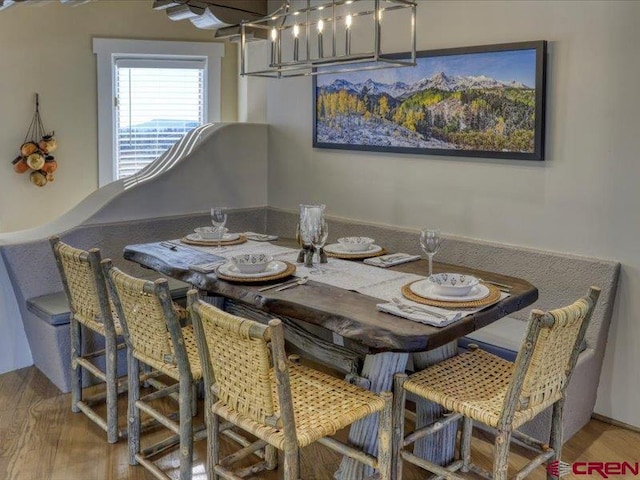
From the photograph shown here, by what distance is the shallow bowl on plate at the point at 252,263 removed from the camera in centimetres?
268

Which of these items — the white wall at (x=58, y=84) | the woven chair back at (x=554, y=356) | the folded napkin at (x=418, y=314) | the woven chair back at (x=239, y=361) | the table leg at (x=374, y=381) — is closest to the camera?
the woven chair back at (x=239, y=361)

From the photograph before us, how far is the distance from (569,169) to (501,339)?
0.87m

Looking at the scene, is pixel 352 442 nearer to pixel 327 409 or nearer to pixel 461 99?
pixel 327 409

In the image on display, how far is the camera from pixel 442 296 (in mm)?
2369

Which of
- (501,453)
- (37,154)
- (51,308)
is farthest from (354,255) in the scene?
(37,154)

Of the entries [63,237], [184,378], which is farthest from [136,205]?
[184,378]

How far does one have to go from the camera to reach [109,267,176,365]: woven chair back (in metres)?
2.39

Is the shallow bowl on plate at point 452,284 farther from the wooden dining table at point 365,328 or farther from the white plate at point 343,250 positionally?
the white plate at point 343,250

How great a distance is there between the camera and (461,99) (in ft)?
11.4

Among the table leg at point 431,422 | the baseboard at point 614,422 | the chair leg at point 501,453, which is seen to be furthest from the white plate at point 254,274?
the baseboard at point 614,422

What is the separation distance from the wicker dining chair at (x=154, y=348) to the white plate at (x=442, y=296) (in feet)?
2.86

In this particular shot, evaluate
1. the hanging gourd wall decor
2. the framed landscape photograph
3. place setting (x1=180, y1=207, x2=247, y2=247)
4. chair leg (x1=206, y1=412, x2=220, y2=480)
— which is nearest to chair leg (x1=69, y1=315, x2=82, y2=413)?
place setting (x1=180, y1=207, x2=247, y2=247)

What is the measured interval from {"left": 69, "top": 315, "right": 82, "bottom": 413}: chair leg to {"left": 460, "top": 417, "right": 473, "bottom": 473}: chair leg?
5.95ft

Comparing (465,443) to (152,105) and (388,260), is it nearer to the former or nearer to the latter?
(388,260)
